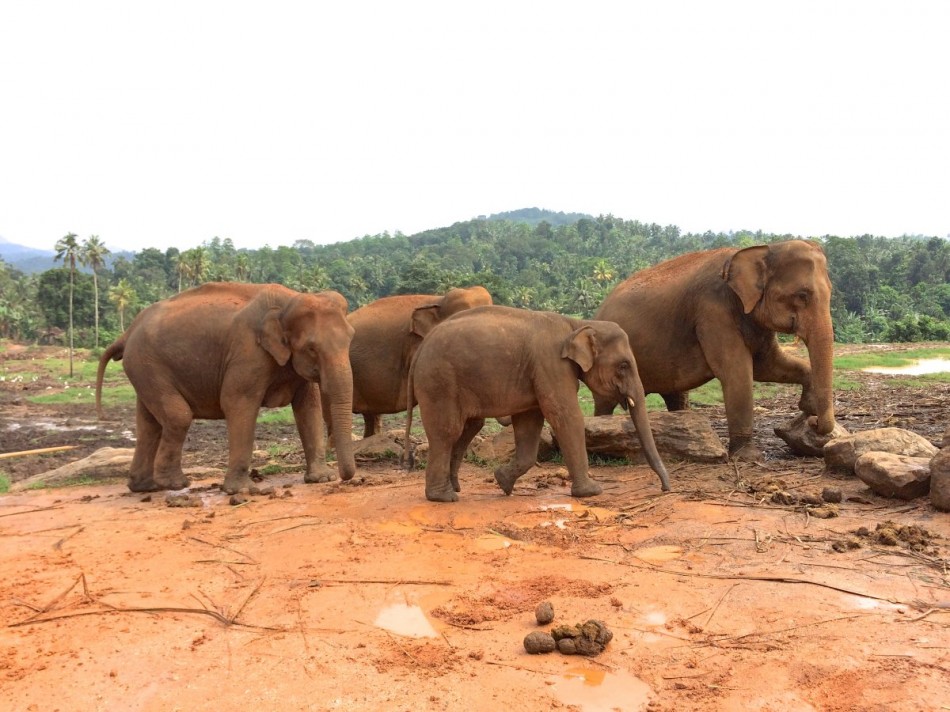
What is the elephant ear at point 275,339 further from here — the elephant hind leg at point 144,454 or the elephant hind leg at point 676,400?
the elephant hind leg at point 676,400

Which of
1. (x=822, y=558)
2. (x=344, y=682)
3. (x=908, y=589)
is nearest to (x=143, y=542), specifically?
(x=344, y=682)

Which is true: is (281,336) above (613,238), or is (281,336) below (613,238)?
below

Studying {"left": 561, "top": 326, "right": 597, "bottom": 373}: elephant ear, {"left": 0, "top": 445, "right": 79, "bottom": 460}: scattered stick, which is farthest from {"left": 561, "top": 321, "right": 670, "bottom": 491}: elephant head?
{"left": 0, "top": 445, "right": 79, "bottom": 460}: scattered stick

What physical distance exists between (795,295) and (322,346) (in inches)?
209

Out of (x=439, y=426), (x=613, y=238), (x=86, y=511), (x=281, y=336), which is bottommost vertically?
(x=86, y=511)

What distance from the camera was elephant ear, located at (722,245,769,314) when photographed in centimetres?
927

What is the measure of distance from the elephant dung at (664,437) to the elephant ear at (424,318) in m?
2.59

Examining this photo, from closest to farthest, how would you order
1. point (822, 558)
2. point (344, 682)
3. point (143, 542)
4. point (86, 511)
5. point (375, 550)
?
point (344, 682) < point (822, 558) < point (375, 550) < point (143, 542) < point (86, 511)

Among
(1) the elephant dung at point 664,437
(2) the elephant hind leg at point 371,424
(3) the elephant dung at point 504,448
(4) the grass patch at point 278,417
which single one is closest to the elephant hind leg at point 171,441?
(2) the elephant hind leg at point 371,424

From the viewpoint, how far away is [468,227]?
16262 cm

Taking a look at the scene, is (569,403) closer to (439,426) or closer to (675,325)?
(439,426)

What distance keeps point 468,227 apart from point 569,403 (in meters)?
157

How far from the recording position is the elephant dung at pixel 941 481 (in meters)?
6.67

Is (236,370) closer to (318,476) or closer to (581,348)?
(318,476)
